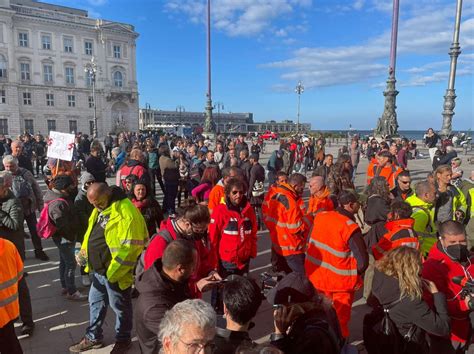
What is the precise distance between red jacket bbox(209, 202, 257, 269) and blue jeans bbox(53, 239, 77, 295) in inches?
78.3

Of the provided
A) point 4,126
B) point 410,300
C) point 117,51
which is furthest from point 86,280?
point 117,51

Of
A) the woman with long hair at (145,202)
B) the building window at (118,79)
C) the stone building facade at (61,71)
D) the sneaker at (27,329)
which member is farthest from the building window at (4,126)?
the sneaker at (27,329)

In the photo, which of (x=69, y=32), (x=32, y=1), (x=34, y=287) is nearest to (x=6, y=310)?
(x=34, y=287)

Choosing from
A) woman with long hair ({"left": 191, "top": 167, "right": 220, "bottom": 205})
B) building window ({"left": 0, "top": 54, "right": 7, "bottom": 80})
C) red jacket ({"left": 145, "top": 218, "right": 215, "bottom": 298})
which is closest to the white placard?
woman with long hair ({"left": 191, "top": 167, "right": 220, "bottom": 205})

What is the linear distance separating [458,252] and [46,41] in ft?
190

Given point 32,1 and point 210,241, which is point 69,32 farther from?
point 210,241

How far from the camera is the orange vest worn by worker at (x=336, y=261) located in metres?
3.05

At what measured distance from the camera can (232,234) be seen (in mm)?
3854

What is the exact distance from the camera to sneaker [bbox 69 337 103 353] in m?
3.50

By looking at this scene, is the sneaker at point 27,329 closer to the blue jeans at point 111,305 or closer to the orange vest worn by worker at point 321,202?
the blue jeans at point 111,305

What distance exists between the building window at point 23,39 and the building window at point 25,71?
259 centimetres

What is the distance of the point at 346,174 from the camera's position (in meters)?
5.95

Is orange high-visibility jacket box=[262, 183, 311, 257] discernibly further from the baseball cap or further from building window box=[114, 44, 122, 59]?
building window box=[114, 44, 122, 59]

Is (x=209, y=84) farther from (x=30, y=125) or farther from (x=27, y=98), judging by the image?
(x=27, y=98)
